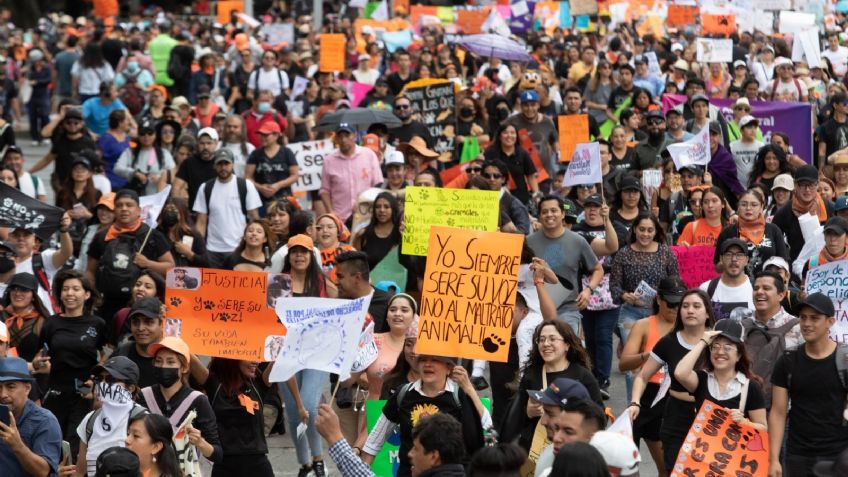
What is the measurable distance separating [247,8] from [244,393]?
2644 centimetres

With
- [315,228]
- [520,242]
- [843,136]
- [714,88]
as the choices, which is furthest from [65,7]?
[520,242]

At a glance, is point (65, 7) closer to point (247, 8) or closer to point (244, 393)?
point (247, 8)

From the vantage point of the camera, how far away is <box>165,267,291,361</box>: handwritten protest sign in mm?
8383

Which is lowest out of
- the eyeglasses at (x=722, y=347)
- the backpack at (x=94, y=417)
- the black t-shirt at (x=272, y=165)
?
the black t-shirt at (x=272, y=165)

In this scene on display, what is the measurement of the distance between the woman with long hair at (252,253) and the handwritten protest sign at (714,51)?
11604mm

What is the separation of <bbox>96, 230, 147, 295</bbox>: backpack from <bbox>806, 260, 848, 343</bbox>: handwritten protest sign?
4.54m

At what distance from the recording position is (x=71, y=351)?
845cm

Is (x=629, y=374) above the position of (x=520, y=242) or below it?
below

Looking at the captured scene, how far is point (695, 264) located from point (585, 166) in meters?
2.18

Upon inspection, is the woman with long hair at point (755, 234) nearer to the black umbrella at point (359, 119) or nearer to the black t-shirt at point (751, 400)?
the black t-shirt at point (751, 400)

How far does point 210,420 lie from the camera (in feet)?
23.1

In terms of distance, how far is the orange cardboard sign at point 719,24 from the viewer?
24828 mm

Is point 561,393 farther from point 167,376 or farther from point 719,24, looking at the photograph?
point 719,24

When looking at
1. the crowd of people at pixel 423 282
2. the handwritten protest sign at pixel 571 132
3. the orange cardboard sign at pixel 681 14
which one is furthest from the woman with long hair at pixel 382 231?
the orange cardboard sign at pixel 681 14
